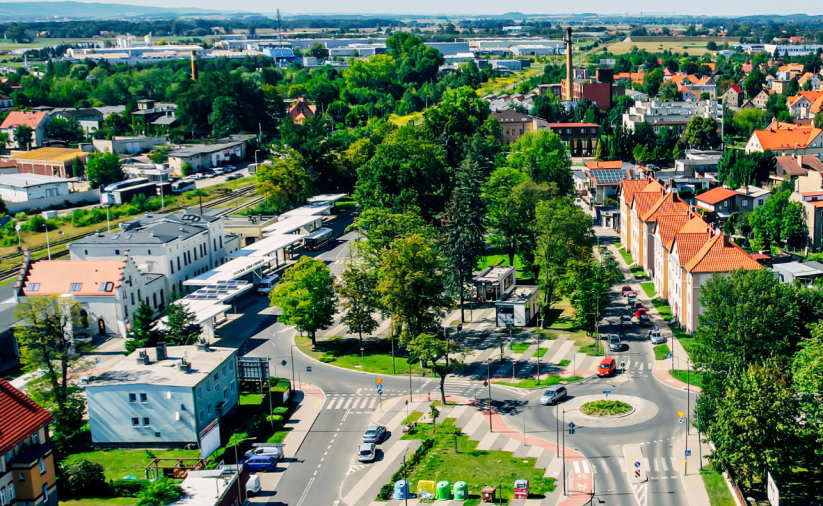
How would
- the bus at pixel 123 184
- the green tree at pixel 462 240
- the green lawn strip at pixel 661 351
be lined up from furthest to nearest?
the bus at pixel 123 184 < the green tree at pixel 462 240 < the green lawn strip at pixel 661 351

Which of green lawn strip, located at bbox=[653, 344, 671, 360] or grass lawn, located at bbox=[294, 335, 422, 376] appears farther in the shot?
grass lawn, located at bbox=[294, 335, 422, 376]

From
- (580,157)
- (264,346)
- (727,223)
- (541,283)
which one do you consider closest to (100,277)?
(264,346)

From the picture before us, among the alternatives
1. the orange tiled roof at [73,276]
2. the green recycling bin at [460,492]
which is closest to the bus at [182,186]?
the orange tiled roof at [73,276]

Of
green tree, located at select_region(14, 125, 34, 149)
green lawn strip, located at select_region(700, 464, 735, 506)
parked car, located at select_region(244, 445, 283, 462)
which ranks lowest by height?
green lawn strip, located at select_region(700, 464, 735, 506)

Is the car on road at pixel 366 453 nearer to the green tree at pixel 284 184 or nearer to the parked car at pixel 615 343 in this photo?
the parked car at pixel 615 343

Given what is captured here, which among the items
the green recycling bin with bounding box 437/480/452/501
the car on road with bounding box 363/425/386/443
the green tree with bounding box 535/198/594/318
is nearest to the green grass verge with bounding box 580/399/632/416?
the car on road with bounding box 363/425/386/443

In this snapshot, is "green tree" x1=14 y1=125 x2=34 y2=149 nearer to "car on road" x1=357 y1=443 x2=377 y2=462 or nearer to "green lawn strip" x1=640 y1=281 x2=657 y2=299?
"green lawn strip" x1=640 y1=281 x2=657 y2=299
